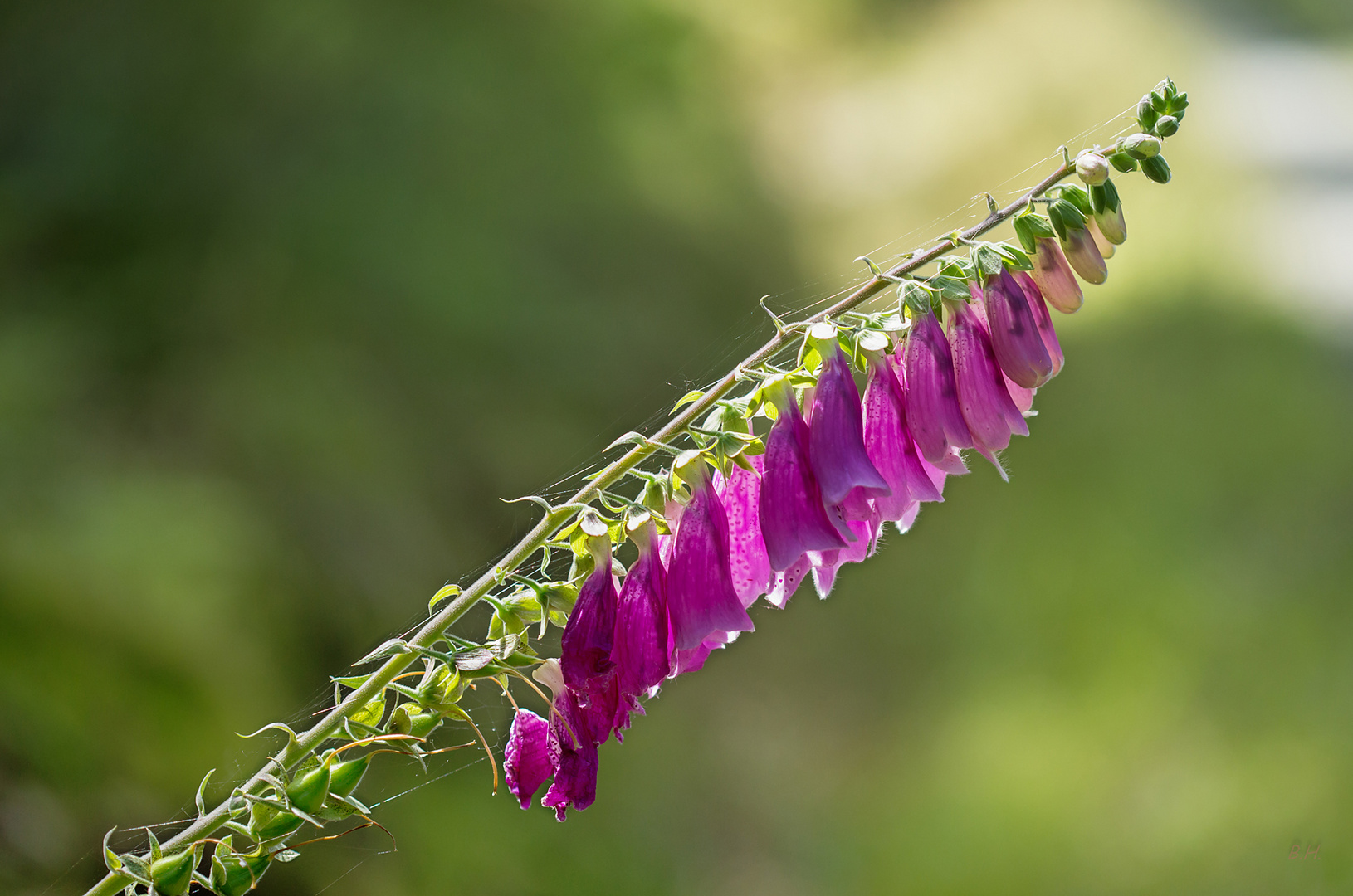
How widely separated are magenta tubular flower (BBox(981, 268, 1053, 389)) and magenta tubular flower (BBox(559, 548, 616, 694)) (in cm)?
24

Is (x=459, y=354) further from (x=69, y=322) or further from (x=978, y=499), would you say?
(x=978, y=499)

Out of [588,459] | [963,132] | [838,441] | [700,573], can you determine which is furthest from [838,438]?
[963,132]

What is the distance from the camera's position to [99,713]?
114 centimetres

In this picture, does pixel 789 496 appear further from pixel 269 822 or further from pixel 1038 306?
pixel 269 822

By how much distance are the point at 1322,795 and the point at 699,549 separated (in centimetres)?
150

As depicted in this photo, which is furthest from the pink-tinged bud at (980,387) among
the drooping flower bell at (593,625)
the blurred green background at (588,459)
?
the blurred green background at (588,459)

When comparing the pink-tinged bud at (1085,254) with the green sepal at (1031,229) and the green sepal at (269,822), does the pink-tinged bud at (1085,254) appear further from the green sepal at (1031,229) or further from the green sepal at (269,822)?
the green sepal at (269,822)

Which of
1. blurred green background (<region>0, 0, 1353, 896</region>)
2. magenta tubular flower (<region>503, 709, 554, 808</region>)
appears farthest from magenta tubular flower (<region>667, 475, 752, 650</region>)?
blurred green background (<region>0, 0, 1353, 896</region>)

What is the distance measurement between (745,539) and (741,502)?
0.07 ft

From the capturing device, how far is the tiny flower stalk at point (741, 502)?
0.49 metres

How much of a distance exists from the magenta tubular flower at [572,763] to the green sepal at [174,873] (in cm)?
18

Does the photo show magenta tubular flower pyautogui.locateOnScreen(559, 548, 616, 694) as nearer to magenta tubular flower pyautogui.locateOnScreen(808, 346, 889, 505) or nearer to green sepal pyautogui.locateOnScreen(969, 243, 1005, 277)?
magenta tubular flower pyautogui.locateOnScreen(808, 346, 889, 505)

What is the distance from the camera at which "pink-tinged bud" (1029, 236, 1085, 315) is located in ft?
1.74

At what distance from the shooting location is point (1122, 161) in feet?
1.66
